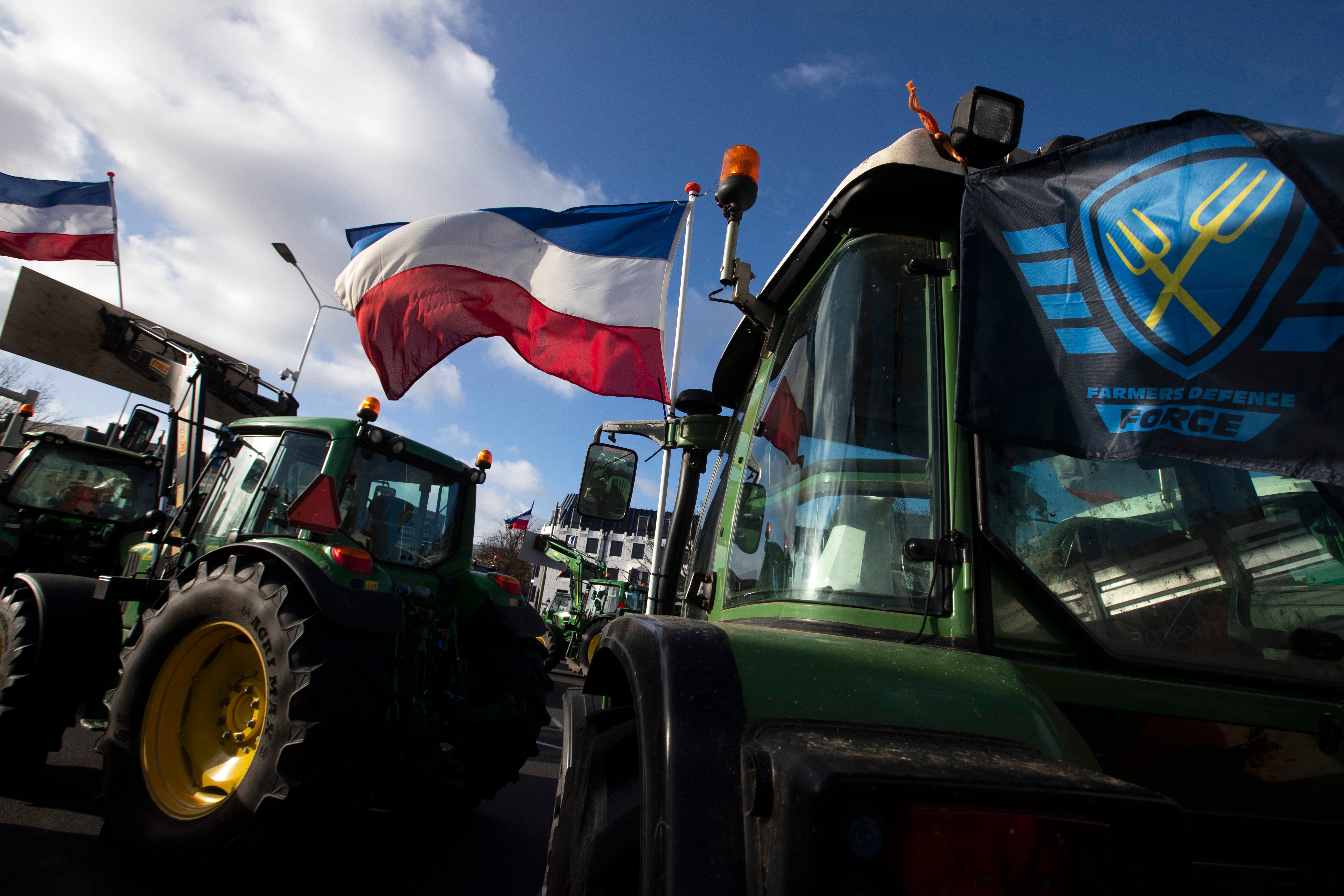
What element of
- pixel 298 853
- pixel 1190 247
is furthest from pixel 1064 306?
pixel 298 853

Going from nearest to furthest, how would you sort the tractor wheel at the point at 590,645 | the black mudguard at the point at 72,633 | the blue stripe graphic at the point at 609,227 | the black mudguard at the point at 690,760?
the black mudguard at the point at 690,760
the tractor wheel at the point at 590,645
the black mudguard at the point at 72,633
the blue stripe graphic at the point at 609,227

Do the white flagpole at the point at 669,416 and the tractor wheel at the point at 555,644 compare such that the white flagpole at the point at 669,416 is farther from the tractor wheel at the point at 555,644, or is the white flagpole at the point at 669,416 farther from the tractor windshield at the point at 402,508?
the tractor wheel at the point at 555,644

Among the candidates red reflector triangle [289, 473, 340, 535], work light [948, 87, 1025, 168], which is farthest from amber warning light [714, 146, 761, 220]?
red reflector triangle [289, 473, 340, 535]

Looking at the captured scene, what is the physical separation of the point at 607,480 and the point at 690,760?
2.12 meters

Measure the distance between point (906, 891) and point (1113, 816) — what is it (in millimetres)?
247

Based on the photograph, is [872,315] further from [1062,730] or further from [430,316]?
[430,316]

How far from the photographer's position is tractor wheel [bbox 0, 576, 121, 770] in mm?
3621

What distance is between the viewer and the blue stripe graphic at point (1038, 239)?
1375 millimetres

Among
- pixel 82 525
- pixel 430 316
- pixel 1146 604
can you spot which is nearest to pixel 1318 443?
pixel 1146 604

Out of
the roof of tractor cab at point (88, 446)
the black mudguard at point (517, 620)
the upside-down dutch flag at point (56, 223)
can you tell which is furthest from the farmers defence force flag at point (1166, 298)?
the upside-down dutch flag at point (56, 223)

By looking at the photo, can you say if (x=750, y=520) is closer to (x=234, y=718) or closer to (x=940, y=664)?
(x=940, y=664)

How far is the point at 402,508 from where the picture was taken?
14.0 feet

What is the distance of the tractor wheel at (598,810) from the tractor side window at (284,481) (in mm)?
2815

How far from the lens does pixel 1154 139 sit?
1317 mm
